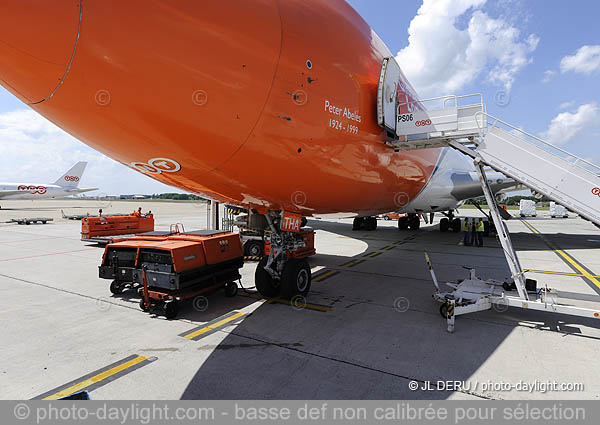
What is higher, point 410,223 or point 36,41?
point 36,41

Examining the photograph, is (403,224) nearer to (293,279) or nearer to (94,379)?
(293,279)

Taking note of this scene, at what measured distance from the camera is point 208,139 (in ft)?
12.5

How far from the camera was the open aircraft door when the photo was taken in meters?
6.07

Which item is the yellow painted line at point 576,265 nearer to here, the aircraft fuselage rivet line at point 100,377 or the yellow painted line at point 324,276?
the yellow painted line at point 324,276

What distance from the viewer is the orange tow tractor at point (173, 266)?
6836 mm

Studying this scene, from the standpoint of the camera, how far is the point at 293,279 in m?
7.66

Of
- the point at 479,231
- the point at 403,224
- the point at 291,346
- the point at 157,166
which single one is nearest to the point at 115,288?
the point at 291,346

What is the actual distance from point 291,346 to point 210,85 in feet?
13.1

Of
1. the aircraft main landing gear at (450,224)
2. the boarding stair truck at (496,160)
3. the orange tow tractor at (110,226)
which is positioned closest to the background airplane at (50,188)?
the orange tow tractor at (110,226)

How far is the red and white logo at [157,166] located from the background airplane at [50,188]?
5912 cm

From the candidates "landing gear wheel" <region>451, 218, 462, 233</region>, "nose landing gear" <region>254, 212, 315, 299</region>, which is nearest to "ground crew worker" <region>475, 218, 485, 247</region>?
"landing gear wheel" <region>451, 218, 462, 233</region>
